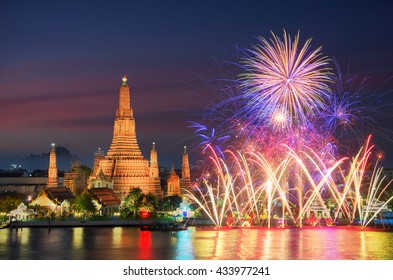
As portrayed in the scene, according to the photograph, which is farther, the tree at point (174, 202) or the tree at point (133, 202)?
the tree at point (174, 202)

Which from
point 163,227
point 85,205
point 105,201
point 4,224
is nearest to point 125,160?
point 105,201

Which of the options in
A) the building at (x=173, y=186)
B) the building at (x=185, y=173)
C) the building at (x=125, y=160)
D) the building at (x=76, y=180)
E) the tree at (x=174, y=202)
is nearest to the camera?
the tree at (x=174, y=202)

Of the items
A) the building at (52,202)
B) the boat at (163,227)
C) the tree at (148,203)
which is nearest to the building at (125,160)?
the tree at (148,203)

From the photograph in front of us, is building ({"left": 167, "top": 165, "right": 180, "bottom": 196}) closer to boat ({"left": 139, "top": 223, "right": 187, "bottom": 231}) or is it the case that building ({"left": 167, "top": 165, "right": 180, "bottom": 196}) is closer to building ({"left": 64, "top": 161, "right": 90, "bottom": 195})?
building ({"left": 64, "top": 161, "right": 90, "bottom": 195})

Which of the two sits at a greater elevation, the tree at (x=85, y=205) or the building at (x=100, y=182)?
the building at (x=100, y=182)

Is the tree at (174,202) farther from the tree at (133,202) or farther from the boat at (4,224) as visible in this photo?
the boat at (4,224)

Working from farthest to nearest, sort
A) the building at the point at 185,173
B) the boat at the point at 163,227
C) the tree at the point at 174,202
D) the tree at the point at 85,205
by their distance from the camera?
the building at the point at 185,173, the tree at the point at 174,202, the tree at the point at 85,205, the boat at the point at 163,227
